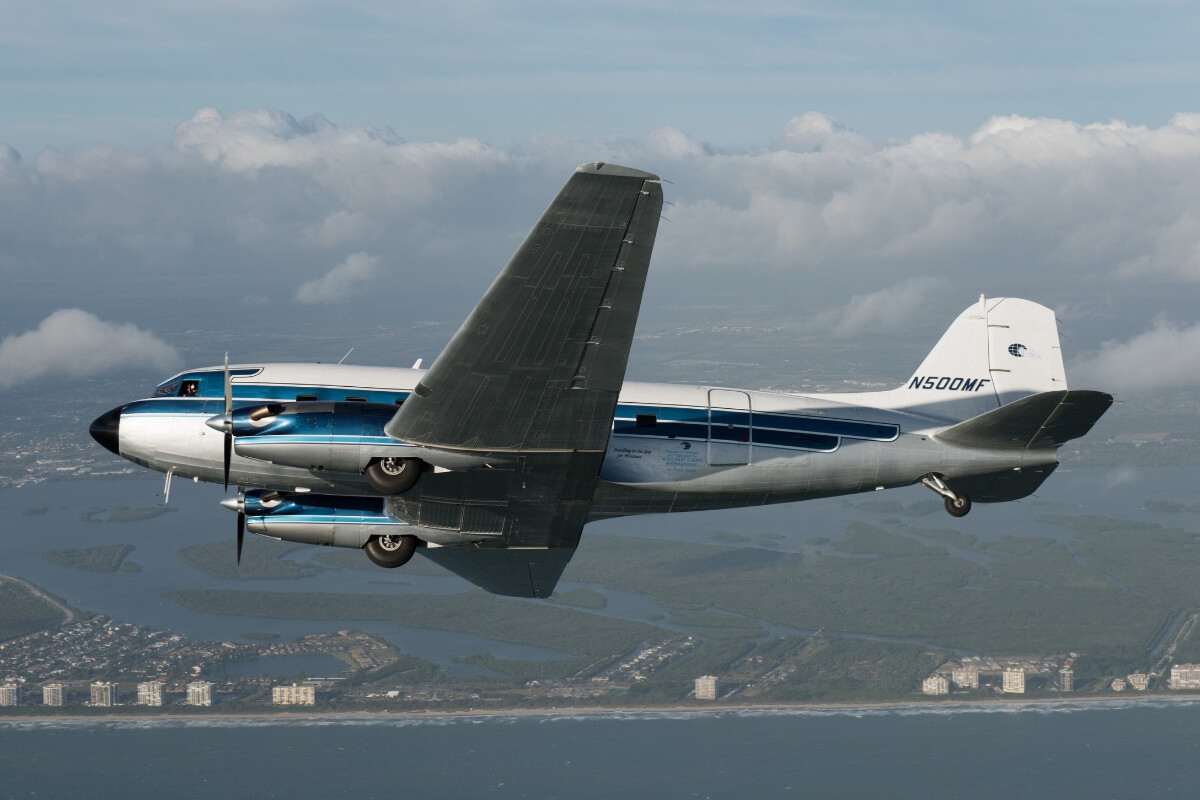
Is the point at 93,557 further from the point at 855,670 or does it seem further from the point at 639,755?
the point at 855,670

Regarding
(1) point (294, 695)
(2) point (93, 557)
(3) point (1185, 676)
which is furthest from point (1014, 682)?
(2) point (93, 557)

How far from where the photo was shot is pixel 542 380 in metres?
22.8

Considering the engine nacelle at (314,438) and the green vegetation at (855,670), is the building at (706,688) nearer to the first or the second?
the green vegetation at (855,670)

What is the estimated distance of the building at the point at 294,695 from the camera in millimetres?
109062

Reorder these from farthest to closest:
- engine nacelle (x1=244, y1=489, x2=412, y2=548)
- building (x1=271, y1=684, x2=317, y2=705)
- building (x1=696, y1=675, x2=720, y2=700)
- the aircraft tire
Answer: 1. building (x1=696, y1=675, x2=720, y2=700)
2. building (x1=271, y1=684, x2=317, y2=705)
3. the aircraft tire
4. engine nacelle (x1=244, y1=489, x2=412, y2=548)

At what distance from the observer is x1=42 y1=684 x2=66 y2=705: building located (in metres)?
107

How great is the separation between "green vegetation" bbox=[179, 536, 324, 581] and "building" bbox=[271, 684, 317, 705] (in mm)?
45755

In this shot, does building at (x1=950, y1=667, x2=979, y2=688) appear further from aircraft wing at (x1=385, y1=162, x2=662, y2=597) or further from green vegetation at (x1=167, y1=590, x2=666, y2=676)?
aircraft wing at (x1=385, y1=162, x2=662, y2=597)

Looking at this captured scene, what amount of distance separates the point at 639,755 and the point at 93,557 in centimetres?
10388

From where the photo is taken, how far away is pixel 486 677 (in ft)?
388

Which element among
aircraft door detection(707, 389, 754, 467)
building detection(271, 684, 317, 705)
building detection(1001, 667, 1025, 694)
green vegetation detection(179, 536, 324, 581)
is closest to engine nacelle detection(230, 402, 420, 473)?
aircraft door detection(707, 389, 754, 467)

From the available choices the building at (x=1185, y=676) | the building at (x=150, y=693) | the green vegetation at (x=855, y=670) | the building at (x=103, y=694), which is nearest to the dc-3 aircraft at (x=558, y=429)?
the building at (x=103, y=694)

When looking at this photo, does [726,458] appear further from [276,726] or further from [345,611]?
[345,611]

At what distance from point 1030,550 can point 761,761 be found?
91782 mm
